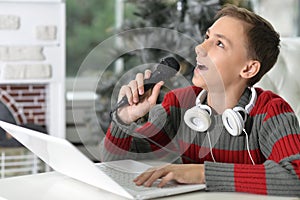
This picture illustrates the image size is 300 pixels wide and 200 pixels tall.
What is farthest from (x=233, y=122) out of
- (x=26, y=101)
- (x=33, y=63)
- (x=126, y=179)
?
(x=26, y=101)

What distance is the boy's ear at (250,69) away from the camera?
1.45 metres

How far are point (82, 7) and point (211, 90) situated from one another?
274 centimetres

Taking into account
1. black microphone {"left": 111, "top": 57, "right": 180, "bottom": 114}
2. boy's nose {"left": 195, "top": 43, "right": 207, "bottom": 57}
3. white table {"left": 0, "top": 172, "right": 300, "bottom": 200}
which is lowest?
white table {"left": 0, "top": 172, "right": 300, "bottom": 200}

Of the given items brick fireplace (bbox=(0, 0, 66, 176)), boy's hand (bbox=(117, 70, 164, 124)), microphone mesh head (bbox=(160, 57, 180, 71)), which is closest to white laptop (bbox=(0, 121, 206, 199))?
boy's hand (bbox=(117, 70, 164, 124))

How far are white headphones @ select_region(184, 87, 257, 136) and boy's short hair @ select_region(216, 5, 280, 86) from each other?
0.46 ft

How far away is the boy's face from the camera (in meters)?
1.37

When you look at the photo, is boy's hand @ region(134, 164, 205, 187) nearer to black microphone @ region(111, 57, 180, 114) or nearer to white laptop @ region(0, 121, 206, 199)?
white laptop @ region(0, 121, 206, 199)

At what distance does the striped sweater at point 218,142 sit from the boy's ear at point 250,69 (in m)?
0.05

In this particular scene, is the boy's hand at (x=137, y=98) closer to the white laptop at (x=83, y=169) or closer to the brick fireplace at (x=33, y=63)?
the white laptop at (x=83, y=169)

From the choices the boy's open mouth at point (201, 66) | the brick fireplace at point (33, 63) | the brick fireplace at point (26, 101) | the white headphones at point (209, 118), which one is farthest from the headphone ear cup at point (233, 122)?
the brick fireplace at point (26, 101)

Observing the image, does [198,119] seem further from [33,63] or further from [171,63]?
[33,63]

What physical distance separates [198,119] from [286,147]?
0.67 ft

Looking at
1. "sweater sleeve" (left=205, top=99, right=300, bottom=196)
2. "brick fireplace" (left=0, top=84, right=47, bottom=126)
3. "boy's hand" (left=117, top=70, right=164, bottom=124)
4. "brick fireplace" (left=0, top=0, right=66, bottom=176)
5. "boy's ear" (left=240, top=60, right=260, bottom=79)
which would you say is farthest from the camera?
"brick fireplace" (left=0, top=84, right=47, bottom=126)

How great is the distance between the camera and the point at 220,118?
1.40 m
